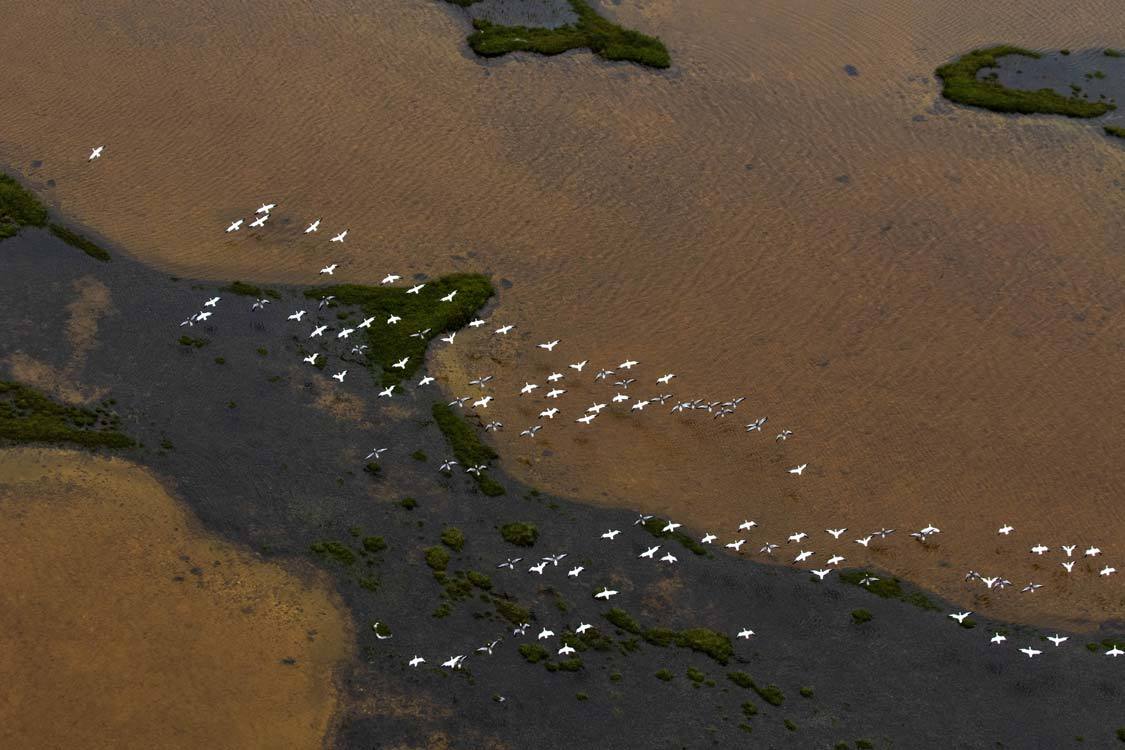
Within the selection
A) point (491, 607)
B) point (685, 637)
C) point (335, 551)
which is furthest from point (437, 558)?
point (685, 637)

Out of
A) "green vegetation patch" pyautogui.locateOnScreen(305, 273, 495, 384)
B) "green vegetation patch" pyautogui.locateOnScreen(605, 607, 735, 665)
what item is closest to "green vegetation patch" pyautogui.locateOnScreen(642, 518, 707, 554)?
"green vegetation patch" pyautogui.locateOnScreen(605, 607, 735, 665)

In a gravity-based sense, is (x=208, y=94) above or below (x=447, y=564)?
above

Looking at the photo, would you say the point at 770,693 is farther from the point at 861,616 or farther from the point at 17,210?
the point at 17,210

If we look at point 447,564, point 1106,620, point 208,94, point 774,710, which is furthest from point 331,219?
point 1106,620

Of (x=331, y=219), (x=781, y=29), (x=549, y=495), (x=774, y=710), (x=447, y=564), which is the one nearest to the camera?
(x=774, y=710)

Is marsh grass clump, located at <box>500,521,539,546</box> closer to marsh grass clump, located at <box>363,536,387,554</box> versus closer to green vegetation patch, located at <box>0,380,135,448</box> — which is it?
marsh grass clump, located at <box>363,536,387,554</box>

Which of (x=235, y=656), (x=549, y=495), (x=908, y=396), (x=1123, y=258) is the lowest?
(x=235, y=656)

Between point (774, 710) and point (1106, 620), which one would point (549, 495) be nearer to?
point (774, 710)
